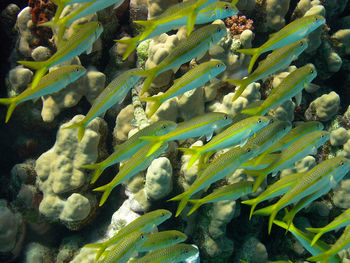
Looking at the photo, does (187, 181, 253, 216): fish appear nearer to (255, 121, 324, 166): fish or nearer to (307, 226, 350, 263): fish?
(255, 121, 324, 166): fish

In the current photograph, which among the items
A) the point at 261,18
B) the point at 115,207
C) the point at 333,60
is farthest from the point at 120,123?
the point at 333,60

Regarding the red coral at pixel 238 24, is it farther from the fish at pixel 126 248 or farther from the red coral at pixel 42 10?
the fish at pixel 126 248

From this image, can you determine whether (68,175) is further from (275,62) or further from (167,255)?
(275,62)

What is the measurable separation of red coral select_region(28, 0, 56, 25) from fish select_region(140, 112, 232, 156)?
348 cm

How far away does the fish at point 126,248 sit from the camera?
2521 mm

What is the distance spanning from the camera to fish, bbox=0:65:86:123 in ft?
8.51

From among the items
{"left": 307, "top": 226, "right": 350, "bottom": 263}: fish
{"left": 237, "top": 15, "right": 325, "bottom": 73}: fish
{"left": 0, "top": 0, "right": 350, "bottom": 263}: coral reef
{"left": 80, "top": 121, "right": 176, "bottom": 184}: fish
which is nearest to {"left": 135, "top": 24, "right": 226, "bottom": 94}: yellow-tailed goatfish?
{"left": 80, "top": 121, "right": 176, "bottom": 184}: fish

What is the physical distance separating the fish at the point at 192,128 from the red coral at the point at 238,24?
239cm

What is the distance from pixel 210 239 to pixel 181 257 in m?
1.27

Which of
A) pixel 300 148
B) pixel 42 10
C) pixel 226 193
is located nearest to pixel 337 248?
pixel 300 148

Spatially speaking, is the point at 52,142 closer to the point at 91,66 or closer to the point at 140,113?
the point at 91,66

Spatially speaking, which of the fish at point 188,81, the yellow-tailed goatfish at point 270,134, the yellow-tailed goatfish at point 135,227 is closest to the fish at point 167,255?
the yellow-tailed goatfish at point 135,227

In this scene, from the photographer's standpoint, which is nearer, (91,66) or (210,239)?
(210,239)

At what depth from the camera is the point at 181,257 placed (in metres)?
2.94
